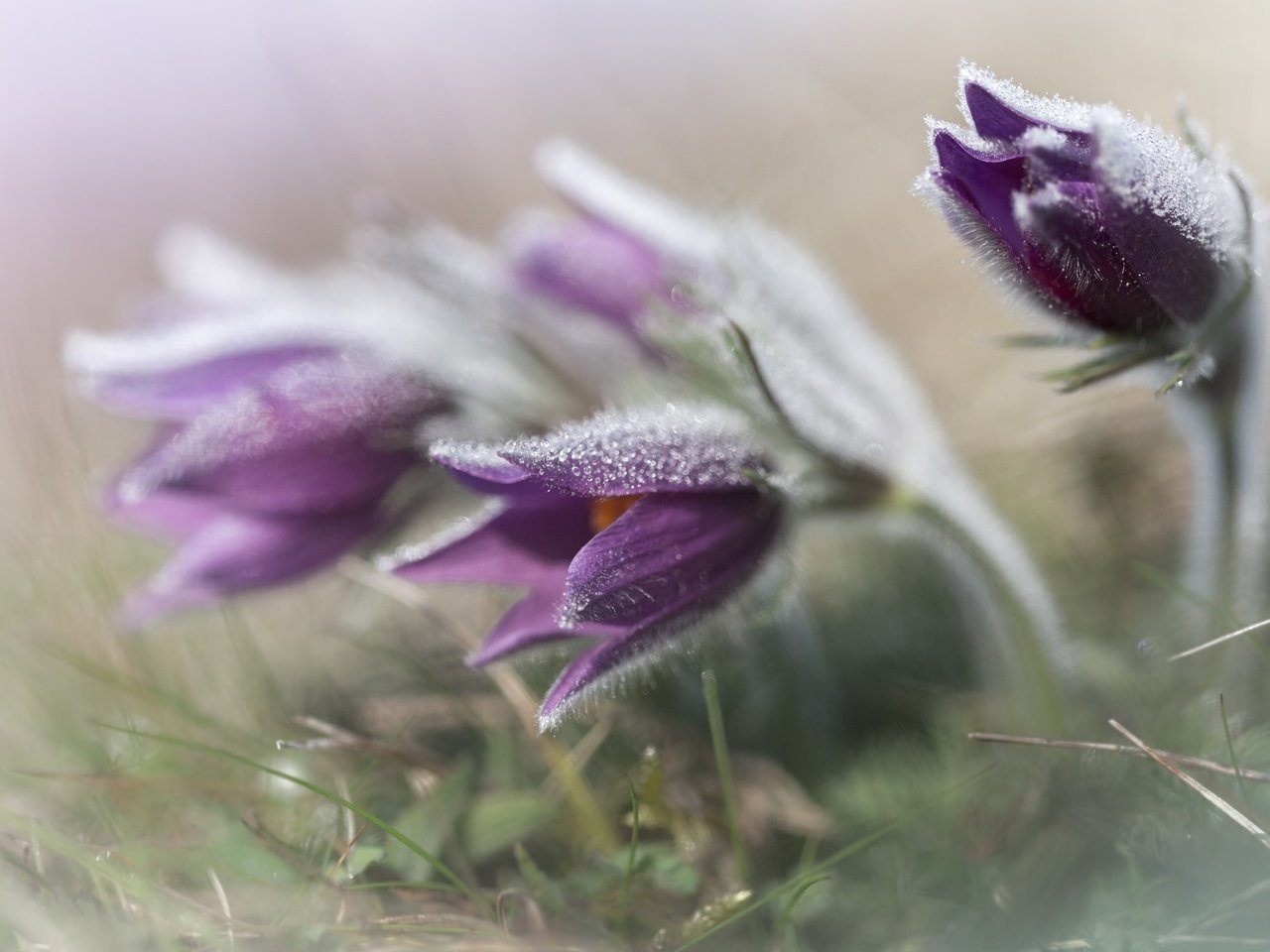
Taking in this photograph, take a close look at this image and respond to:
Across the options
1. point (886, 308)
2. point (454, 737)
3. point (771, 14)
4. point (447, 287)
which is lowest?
point (454, 737)

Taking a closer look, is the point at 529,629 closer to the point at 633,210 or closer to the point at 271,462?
the point at 271,462

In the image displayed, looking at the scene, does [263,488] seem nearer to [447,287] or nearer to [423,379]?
[423,379]

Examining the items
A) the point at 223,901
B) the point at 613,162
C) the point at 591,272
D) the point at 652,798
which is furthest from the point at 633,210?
the point at 613,162

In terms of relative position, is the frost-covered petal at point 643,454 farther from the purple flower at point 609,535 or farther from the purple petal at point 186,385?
the purple petal at point 186,385

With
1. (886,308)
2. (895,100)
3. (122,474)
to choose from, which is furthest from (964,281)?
(122,474)

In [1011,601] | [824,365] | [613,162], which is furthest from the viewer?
[613,162]

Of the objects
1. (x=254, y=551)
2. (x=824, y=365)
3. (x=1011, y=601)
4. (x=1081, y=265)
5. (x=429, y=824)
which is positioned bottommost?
(x=429, y=824)
